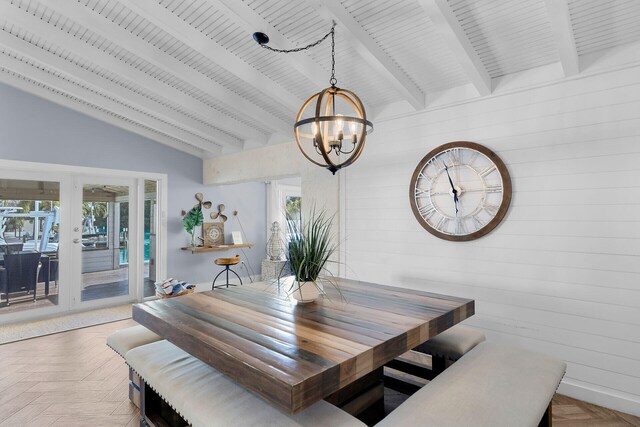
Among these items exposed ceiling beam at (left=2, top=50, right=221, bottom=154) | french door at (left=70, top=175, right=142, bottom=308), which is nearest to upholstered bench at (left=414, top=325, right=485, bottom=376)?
exposed ceiling beam at (left=2, top=50, right=221, bottom=154)

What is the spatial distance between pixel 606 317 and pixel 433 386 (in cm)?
163

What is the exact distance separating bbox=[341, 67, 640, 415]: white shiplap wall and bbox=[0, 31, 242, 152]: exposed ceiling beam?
2897 millimetres

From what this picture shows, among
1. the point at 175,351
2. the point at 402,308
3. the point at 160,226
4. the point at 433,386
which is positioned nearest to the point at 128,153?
the point at 160,226

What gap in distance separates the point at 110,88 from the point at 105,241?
2334 mm

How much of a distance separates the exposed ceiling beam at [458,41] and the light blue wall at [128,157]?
462 centimetres

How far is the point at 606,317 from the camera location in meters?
2.40

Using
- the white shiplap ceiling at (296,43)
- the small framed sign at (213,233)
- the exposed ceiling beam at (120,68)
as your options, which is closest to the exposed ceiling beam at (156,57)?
the white shiplap ceiling at (296,43)

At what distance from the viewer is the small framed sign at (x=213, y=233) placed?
6000mm

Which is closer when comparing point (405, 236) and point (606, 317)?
point (606, 317)

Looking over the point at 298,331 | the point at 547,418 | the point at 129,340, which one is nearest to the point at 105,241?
the point at 129,340

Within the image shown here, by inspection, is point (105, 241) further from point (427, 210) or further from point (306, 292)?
point (427, 210)

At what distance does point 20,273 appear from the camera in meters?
4.41

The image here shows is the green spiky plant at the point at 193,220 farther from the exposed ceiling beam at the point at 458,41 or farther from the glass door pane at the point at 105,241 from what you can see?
the exposed ceiling beam at the point at 458,41

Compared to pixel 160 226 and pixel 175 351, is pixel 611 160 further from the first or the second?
pixel 160 226
